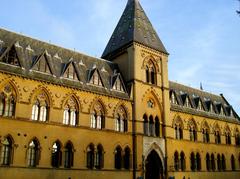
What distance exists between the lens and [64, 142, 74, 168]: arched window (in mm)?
31161

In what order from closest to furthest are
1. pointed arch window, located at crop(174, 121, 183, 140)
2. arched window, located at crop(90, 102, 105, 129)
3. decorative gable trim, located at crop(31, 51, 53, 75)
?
decorative gable trim, located at crop(31, 51, 53, 75) → arched window, located at crop(90, 102, 105, 129) → pointed arch window, located at crop(174, 121, 183, 140)

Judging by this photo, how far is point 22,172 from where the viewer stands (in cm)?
2750

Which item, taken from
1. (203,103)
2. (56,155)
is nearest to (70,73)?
(56,155)

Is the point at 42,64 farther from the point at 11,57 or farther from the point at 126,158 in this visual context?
the point at 126,158

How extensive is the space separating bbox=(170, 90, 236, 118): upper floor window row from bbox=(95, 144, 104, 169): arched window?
15842 millimetres

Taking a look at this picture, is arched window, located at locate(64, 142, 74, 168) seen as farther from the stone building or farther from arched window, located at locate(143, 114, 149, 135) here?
arched window, located at locate(143, 114, 149, 135)

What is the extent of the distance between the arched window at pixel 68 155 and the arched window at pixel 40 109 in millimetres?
3746

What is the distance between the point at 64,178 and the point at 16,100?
9.06 metres

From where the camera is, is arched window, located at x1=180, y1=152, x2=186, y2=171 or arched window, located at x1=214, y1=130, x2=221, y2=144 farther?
arched window, located at x1=214, y1=130, x2=221, y2=144

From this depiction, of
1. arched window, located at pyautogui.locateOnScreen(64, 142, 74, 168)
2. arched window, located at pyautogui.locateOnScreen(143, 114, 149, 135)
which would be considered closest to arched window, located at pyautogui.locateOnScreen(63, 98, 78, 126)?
arched window, located at pyautogui.locateOnScreen(64, 142, 74, 168)

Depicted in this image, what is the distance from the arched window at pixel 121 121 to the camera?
36591 millimetres

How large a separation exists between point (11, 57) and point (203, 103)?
34.1 meters

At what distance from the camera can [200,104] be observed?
50906 millimetres

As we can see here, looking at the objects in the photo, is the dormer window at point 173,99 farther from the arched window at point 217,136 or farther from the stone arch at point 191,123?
the arched window at point 217,136
